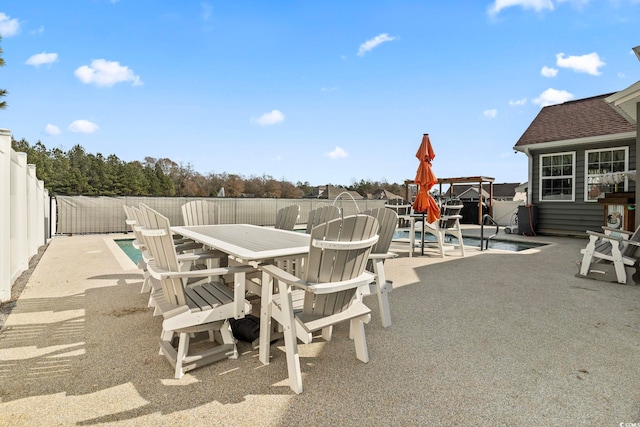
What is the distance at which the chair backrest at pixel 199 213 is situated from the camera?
17.6 feet

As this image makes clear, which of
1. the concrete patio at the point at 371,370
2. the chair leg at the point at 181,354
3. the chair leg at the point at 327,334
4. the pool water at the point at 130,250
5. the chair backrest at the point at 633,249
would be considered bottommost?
the pool water at the point at 130,250

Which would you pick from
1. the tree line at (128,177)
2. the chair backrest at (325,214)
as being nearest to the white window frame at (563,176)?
the chair backrest at (325,214)

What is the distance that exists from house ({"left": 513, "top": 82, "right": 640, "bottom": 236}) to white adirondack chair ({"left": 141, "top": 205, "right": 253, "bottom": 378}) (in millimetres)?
9140

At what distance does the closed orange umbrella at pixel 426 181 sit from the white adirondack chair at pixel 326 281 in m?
4.74

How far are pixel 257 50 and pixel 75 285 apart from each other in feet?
42.8

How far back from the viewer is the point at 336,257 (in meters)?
1.91

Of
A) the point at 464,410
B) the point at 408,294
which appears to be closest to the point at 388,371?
the point at 464,410

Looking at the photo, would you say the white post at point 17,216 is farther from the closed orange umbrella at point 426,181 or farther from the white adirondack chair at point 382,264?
the closed orange umbrella at point 426,181

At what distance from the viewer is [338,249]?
74.5 inches

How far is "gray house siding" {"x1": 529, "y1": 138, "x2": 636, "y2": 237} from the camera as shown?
29.2ft

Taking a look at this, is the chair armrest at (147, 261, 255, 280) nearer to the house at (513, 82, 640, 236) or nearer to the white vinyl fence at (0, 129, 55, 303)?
the white vinyl fence at (0, 129, 55, 303)

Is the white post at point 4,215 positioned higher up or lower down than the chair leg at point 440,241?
higher up

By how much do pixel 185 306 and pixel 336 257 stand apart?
3.16 ft

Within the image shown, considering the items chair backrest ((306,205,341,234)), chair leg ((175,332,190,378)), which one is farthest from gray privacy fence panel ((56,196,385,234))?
chair leg ((175,332,190,378))
